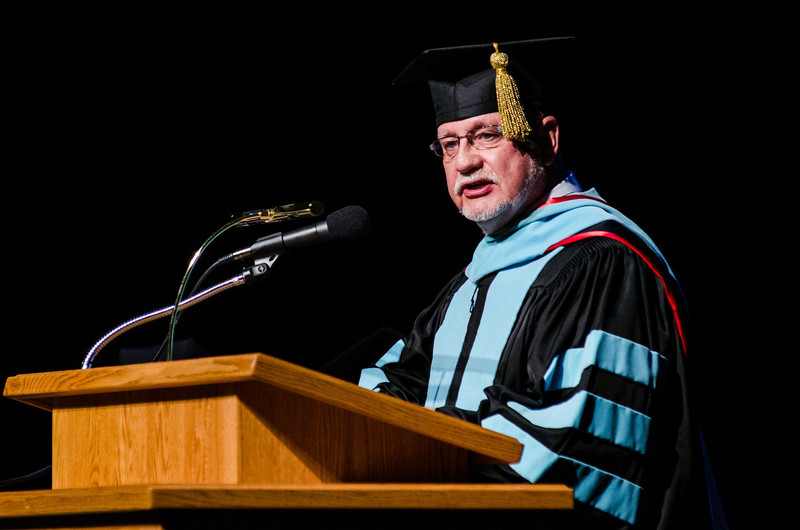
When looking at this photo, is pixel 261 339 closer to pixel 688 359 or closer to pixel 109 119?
pixel 109 119

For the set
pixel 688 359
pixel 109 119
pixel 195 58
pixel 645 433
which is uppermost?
pixel 195 58

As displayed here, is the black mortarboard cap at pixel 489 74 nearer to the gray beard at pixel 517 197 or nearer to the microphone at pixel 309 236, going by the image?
the gray beard at pixel 517 197

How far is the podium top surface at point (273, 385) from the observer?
1.19 m

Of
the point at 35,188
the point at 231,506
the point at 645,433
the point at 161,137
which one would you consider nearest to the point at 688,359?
the point at 645,433

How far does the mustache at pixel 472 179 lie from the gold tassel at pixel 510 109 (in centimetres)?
14

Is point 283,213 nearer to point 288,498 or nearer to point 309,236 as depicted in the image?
point 309,236

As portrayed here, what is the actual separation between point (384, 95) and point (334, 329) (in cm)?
111

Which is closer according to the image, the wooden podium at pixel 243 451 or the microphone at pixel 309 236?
the wooden podium at pixel 243 451

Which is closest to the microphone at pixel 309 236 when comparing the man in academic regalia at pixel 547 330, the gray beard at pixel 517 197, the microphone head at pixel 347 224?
the microphone head at pixel 347 224

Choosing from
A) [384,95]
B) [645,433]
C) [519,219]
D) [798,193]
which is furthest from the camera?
[384,95]

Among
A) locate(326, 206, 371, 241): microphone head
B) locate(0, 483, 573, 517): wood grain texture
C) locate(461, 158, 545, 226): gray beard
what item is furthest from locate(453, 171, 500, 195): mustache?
locate(0, 483, 573, 517): wood grain texture

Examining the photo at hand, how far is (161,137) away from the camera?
3916 mm

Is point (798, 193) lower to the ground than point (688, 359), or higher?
higher

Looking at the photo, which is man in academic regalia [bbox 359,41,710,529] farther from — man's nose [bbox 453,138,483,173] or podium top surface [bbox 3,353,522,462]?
podium top surface [bbox 3,353,522,462]
